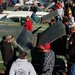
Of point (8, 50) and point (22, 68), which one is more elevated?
point (22, 68)

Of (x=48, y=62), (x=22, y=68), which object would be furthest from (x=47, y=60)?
(x=22, y=68)

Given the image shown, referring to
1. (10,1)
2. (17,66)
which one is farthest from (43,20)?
(10,1)

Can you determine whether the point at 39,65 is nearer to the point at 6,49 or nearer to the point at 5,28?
the point at 6,49

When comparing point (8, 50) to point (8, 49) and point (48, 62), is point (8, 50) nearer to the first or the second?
point (8, 49)

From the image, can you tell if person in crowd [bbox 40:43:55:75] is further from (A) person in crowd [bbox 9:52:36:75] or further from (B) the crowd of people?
(A) person in crowd [bbox 9:52:36:75]

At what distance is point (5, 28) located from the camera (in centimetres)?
1088

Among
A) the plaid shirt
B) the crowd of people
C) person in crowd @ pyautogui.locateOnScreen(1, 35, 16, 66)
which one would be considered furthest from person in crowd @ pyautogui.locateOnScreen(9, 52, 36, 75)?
person in crowd @ pyautogui.locateOnScreen(1, 35, 16, 66)

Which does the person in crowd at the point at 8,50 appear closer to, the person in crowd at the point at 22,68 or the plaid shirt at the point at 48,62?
the plaid shirt at the point at 48,62

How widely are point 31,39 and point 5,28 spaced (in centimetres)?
192

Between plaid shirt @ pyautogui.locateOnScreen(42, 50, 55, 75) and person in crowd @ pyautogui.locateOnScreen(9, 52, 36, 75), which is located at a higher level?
person in crowd @ pyautogui.locateOnScreen(9, 52, 36, 75)

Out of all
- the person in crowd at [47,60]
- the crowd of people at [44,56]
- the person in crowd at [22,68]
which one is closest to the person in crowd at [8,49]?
the crowd of people at [44,56]

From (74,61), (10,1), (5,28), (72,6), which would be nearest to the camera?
(74,61)

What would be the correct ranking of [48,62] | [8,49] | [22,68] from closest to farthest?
[22,68] < [48,62] < [8,49]

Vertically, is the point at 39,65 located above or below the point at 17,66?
below
